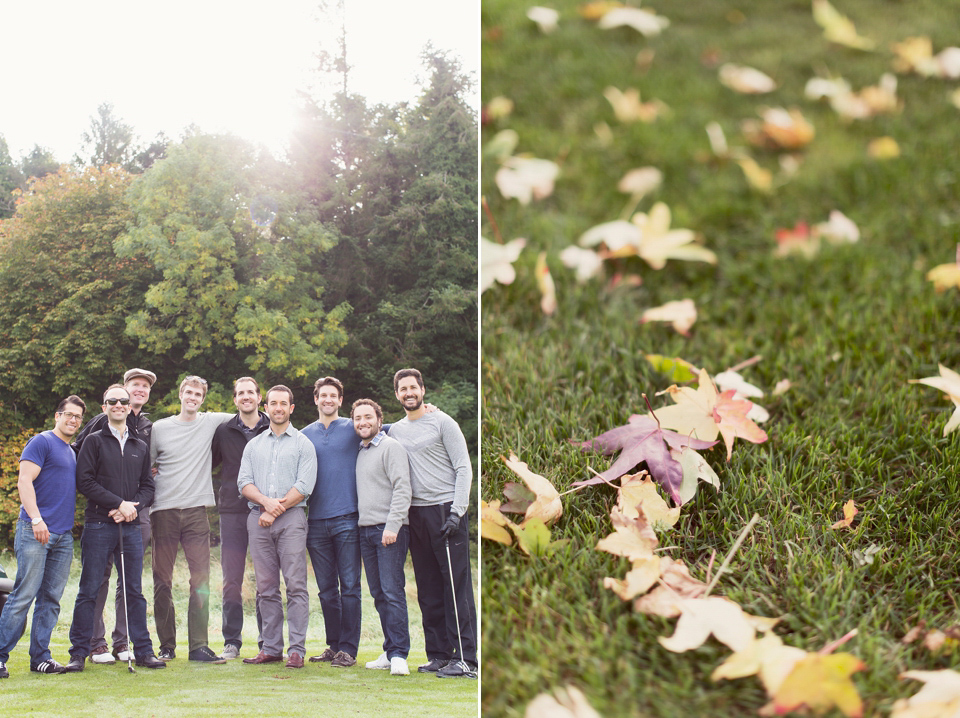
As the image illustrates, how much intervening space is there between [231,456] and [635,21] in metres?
2.66

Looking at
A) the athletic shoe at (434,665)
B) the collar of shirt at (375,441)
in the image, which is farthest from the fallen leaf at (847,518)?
the collar of shirt at (375,441)

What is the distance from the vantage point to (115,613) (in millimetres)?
1490

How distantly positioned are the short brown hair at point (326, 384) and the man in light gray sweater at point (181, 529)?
12.0 inches

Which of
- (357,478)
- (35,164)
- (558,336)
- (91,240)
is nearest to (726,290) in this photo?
(558,336)

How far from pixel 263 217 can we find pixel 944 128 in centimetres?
253

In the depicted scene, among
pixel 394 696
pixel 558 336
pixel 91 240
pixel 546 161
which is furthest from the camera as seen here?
pixel 546 161

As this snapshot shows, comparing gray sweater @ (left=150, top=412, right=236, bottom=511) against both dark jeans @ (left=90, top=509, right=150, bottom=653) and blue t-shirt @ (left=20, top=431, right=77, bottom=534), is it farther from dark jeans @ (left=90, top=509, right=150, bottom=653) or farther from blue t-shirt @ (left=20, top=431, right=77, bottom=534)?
blue t-shirt @ (left=20, top=431, right=77, bottom=534)

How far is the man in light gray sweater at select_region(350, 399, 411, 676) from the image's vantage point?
1.50 m

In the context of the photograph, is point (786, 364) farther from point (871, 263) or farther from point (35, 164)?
point (35, 164)

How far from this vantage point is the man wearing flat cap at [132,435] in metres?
1.49

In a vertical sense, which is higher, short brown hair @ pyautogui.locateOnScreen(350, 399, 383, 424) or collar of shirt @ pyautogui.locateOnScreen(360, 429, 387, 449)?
short brown hair @ pyautogui.locateOnScreen(350, 399, 383, 424)

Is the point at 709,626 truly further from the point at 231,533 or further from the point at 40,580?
the point at 40,580

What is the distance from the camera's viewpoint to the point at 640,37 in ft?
9.21

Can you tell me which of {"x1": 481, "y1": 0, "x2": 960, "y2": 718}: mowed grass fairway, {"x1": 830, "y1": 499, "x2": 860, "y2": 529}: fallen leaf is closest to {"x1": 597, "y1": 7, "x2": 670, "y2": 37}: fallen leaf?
{"x1": 481, "y1": 0, "x2": 960, "y2": 718}: mowed grass fairway
